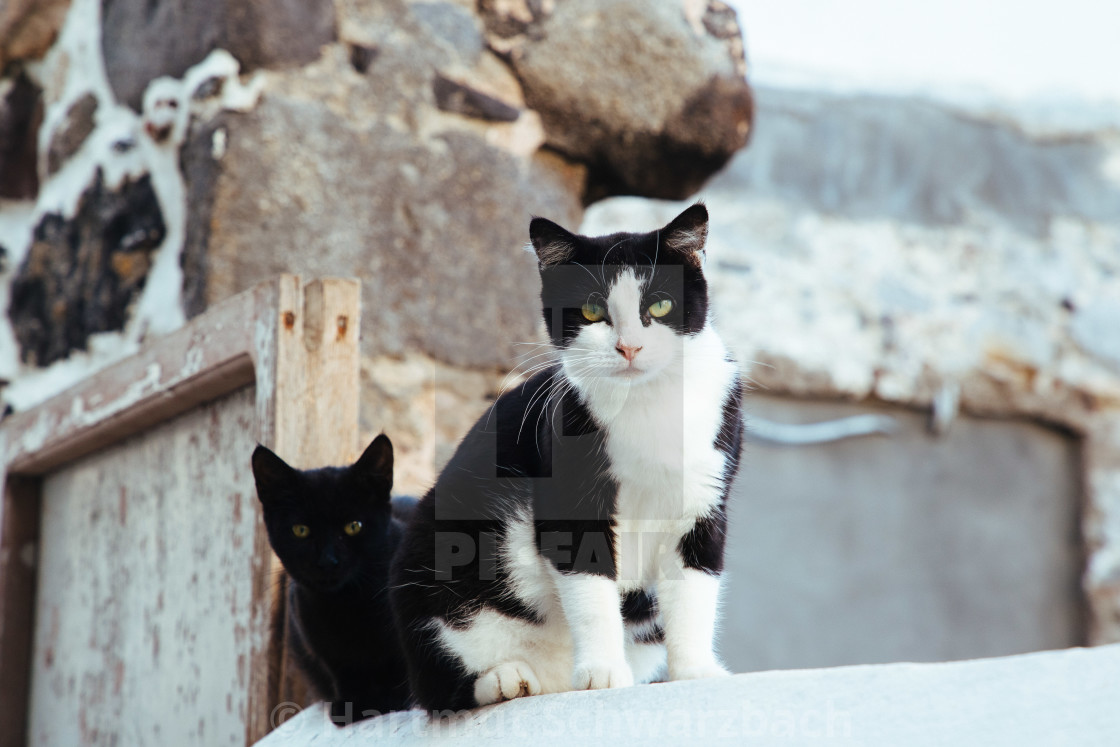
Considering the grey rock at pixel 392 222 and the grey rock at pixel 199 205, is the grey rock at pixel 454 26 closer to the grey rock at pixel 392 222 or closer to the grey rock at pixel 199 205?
the grey rock at pixel 392 222

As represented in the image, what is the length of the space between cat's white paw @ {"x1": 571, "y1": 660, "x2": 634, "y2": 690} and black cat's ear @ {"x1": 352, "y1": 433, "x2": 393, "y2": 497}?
0.41m

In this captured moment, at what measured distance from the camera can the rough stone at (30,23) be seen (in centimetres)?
216

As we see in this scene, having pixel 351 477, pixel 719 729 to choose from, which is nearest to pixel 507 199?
pixel 351 477

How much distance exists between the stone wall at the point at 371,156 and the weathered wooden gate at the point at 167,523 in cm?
18

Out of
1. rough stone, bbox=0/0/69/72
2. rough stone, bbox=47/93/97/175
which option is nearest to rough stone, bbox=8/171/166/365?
rough stone, bbox=47/93/97/175

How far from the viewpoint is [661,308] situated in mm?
1176

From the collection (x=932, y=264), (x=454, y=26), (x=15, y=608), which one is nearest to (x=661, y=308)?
(x=454, y=26)

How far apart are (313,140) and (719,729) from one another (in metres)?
1.30

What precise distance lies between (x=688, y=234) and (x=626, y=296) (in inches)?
4.1

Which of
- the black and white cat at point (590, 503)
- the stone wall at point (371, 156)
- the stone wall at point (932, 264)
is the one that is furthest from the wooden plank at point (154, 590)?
the stone wall at point (932, 264)

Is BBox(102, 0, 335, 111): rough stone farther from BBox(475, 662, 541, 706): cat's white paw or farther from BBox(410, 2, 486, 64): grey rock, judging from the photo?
BBox(475, 662, 541, 706): cat's white paw

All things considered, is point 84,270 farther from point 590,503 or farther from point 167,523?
point 590,503

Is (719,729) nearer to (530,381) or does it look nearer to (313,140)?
(530,381)

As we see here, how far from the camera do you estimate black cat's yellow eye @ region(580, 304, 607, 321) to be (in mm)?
1181
